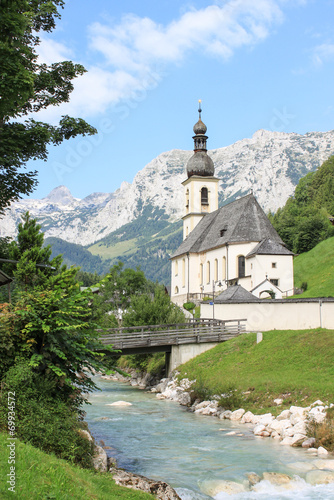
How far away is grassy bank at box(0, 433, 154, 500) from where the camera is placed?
25.8ft

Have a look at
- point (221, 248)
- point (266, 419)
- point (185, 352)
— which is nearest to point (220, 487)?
point (266, 419)

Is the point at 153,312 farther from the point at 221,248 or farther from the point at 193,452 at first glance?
the point at 193,452

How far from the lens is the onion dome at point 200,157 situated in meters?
76.3

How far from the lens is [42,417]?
1148 centimetres

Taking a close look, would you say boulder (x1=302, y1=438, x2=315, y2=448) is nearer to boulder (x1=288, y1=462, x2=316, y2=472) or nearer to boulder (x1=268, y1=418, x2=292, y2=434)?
boulder (x1=268, y1=418, x2=292, y2=434)

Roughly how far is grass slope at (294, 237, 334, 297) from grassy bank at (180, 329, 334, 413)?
59.7 ft

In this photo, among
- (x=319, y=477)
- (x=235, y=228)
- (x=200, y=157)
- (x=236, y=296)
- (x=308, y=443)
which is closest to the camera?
(x=319, y=477)

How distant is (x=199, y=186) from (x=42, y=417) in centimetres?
6606

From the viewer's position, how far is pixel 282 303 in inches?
1352

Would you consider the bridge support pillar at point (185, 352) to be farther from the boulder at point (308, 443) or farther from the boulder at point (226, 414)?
the boulder at point (308, 443)

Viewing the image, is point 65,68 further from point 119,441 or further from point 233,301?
point 233,301

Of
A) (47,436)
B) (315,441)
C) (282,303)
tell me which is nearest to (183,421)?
(315,441)

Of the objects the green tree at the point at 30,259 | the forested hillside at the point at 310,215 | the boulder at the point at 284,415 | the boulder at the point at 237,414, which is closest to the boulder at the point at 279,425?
the boulder at the point at 284,415

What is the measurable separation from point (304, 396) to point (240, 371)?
6766 millimetres
